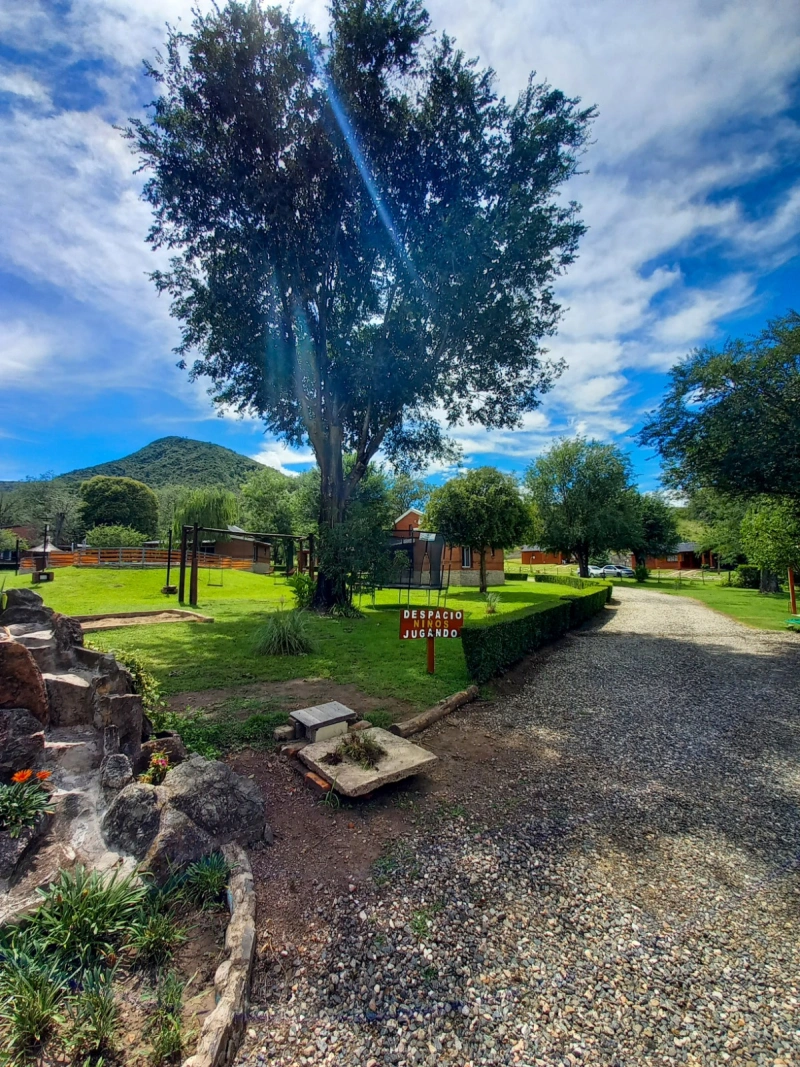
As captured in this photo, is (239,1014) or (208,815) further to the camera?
(208,815)

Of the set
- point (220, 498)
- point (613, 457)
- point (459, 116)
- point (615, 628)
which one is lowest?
point (615, 628)

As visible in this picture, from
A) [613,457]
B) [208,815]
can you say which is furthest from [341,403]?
[613,457]

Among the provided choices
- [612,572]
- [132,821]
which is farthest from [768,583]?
[132,821]

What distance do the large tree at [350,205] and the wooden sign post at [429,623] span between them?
697 cm

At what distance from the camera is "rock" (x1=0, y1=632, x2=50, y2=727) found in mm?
2441

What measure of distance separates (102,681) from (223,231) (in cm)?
1196

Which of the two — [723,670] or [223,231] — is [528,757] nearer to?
[723,670]

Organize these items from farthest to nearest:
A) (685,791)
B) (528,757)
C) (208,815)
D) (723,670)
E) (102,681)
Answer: (723,670) < (528,757) < (685,791) < (102,681) < (208,815)

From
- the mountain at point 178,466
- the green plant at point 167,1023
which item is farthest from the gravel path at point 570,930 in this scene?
the mountain at point 178,466

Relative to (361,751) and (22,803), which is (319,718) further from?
(22,803)

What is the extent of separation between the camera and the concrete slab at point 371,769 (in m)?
3.26

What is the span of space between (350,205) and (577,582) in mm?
19289

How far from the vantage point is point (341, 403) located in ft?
43.4

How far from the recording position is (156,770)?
2914 millimetres
